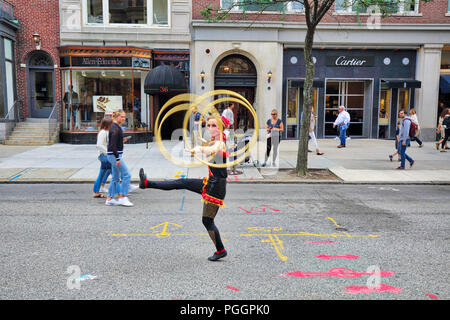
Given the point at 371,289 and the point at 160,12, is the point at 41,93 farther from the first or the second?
the point at 371,289

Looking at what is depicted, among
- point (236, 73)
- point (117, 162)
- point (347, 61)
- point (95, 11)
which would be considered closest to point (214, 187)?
point (117, 162)

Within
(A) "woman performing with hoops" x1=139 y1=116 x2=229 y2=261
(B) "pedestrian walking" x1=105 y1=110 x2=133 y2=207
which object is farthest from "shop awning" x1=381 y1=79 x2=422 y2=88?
(A) "woman performing with hoops" x1=139 y1=116 x2=229 y2=261

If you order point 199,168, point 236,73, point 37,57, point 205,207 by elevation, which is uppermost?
point 37,57

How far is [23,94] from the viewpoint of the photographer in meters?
20.8

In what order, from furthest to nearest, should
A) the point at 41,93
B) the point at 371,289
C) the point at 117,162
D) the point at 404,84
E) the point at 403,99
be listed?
the point at 403,99 → the point at 404,84 → the point at 41,93 → the point at 117,162 → the point at 371,289

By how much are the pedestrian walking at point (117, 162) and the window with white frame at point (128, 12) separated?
13.9 meters

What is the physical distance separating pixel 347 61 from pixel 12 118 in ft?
57.9

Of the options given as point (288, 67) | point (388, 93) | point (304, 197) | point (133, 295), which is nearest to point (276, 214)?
point (304, 197)

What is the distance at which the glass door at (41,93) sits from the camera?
21.0 meters

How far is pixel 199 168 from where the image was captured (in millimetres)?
13992

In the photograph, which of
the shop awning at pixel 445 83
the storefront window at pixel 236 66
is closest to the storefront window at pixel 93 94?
the storefront window at pixel 236 66
